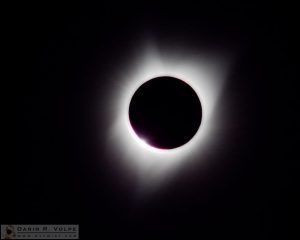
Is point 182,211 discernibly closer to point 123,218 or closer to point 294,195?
point 123,218

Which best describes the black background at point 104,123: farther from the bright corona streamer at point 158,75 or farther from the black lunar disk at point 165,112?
the black lunar disk at point 165,112

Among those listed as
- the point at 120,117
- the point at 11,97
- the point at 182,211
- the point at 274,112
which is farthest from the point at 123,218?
the point at 274,112

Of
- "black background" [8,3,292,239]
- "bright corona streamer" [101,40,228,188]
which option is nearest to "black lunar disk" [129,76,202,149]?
"bright corona streamer" [101,40,228,188]

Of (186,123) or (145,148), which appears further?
(145,148)

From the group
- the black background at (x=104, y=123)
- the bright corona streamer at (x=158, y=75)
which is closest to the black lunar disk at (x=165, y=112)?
the bright corona streamer at (x=158, y=75)

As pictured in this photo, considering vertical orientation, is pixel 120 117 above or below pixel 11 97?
below

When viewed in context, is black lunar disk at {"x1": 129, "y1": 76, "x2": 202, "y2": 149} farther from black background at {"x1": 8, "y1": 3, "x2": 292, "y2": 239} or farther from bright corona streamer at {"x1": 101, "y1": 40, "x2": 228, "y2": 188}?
black background at {"x1": 8, "y1": 3, "x2": 292, "y2": 239}
